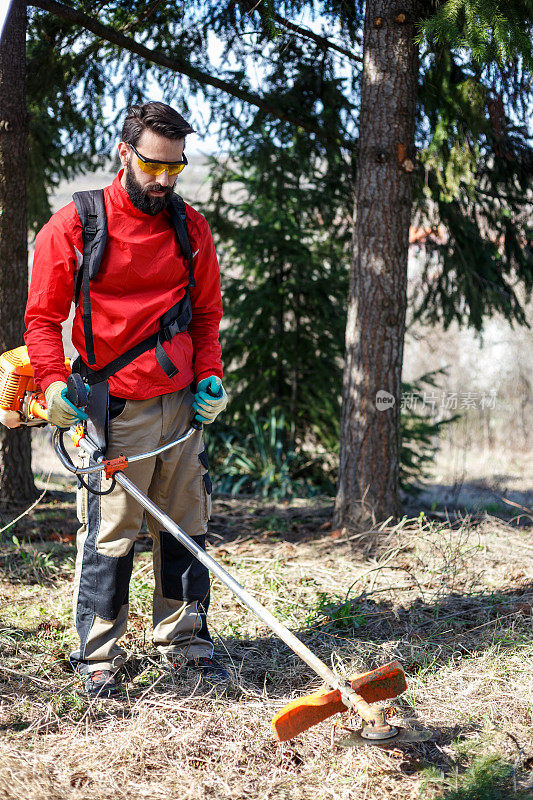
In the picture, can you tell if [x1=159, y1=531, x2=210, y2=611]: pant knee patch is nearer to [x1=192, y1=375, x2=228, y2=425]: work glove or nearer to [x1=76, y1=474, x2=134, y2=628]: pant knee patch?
[x1=76, y1=474, x2=134, y2=628]: pant knee patch

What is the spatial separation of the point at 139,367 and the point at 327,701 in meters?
1.48

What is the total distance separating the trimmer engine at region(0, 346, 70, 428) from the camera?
2.98 m

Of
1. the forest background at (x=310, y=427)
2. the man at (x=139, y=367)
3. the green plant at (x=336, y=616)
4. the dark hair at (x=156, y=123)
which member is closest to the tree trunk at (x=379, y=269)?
the forest background at (x=310, y=427)

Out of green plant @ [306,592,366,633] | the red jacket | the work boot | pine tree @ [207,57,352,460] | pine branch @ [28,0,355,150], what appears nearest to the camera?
the red jacket

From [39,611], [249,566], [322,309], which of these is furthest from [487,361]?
[39,611]

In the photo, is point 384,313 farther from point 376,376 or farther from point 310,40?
point 310,40

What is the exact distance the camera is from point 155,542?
3.23 meters

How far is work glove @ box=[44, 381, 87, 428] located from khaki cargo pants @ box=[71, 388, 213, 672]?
28 centimetres

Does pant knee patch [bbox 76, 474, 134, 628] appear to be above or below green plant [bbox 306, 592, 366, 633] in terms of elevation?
above

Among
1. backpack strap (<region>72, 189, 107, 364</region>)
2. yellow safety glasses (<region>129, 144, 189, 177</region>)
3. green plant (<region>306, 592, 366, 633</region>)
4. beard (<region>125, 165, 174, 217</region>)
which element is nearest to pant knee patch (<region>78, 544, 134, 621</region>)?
backpack strap (<region>72, 189, 107, 364</region>)

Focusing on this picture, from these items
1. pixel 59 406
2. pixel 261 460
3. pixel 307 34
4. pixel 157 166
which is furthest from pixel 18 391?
pixel 261 460

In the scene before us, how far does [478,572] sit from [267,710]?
2011 mm

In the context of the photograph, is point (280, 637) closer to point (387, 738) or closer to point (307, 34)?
point (387, 738)

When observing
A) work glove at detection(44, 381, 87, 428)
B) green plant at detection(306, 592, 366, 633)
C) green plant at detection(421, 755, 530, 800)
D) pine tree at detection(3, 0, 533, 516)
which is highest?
pine tree at detection(3, 0, 533, 516)
